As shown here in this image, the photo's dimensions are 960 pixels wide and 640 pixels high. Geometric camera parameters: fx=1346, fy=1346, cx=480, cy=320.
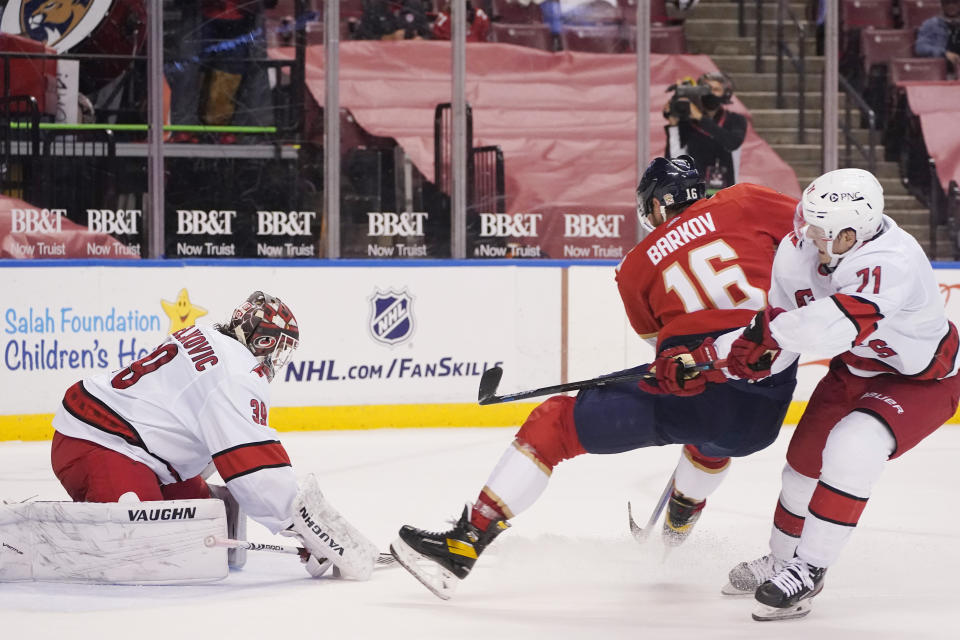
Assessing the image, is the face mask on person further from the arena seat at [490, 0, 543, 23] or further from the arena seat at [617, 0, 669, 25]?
the arena seat at [490, 0, 543, 23]

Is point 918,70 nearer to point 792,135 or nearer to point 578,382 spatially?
point 792,135

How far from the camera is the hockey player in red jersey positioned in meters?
2.94

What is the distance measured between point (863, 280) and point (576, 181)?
4559mm

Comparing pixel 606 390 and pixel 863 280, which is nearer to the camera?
pixel 863 280

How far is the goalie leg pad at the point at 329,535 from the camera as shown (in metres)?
3.03

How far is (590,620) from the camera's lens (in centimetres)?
282

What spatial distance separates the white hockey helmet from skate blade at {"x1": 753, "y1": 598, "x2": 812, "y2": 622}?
2.42 ft

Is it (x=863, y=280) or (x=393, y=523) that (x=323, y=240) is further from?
(x=863, y=280)

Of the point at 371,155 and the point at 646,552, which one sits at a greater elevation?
the point at 371,155

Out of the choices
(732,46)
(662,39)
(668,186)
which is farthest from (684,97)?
(668,186)

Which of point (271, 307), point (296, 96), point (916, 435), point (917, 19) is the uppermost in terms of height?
point (917, 19)

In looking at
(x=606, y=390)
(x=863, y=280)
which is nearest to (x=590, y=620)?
(x=606, y=390)

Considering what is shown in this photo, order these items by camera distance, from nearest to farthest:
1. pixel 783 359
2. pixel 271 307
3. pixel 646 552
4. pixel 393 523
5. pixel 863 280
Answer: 1. pixel 863 280
2. pixel 783 359
3. pixel 271 307
4. pixel 646 552
5. pixel 393 523

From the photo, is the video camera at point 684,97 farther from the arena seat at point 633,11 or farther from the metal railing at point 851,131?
the metal railing at point 851,131
